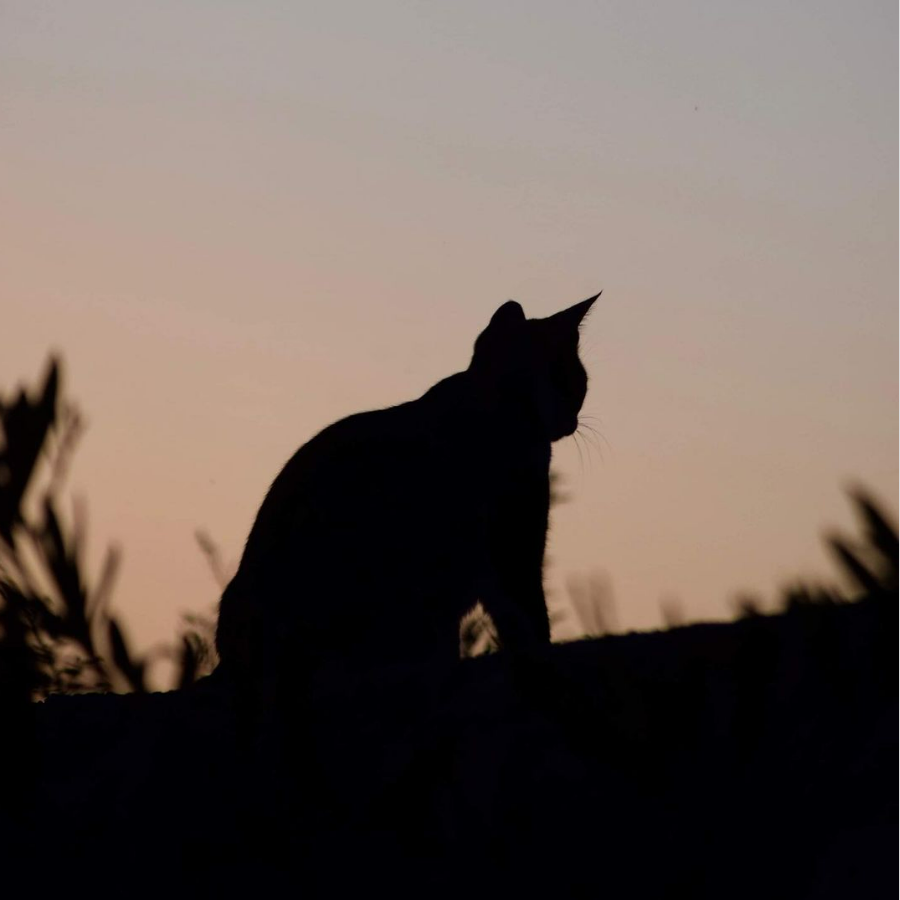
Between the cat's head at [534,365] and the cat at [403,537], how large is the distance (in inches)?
0.4

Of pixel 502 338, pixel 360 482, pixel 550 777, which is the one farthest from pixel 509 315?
pixel 550 777

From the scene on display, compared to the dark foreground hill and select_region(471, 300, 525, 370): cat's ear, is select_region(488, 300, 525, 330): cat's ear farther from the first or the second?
the dark foreground hill

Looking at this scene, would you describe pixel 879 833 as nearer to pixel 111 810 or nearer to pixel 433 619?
pixel 111 810

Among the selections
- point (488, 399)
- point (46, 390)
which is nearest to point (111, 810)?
point (46, 390)

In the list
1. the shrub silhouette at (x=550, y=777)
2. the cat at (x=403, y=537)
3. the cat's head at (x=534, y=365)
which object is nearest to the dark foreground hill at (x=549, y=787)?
the shrub silhouette at (x=550, y=777)

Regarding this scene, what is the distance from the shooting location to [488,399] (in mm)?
4887

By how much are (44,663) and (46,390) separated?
827 millimetres

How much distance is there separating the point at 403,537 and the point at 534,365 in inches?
46.6

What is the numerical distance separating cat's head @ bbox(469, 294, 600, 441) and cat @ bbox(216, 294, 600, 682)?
11 mm

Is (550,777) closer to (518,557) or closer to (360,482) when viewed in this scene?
(360,482)

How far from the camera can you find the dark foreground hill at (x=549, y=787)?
1958 mm

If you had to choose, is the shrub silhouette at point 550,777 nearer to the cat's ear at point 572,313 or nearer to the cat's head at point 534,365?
the cat's head at point 534,365

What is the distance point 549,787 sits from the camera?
7.41 ft

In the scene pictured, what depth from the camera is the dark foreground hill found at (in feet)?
6.42
